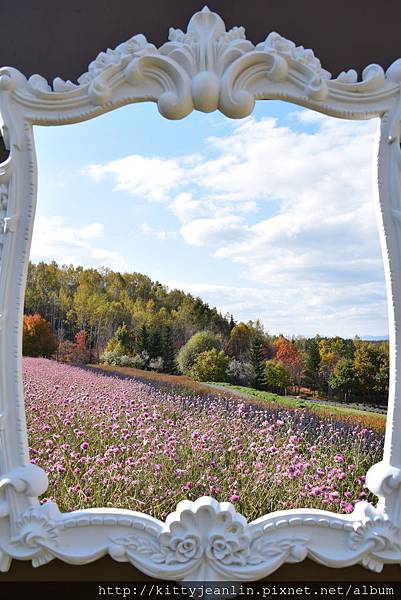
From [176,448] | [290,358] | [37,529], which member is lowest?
[37,529]

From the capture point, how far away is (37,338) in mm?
1238

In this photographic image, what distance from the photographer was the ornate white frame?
3.71ft

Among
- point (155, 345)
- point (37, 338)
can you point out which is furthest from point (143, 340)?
point (37, 338)

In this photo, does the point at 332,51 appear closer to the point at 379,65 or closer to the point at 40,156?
the point at 379,65

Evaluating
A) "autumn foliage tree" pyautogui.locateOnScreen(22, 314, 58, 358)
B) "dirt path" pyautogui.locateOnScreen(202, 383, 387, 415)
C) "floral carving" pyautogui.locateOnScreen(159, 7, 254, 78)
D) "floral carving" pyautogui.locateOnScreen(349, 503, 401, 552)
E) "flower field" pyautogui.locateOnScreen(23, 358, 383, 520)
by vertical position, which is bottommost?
"floral carving" pyautogui.locateOnScreen(349, 503, 401, 552)

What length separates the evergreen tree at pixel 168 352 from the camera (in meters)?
1.22

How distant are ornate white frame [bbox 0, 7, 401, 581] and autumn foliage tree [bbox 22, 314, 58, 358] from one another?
0.14ft

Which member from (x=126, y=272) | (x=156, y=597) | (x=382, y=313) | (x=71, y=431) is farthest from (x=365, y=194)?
(x=156, y=597)

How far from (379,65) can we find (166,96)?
0.57m

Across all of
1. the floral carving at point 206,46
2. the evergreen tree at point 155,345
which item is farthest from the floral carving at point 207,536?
the floral carving at point 206,46

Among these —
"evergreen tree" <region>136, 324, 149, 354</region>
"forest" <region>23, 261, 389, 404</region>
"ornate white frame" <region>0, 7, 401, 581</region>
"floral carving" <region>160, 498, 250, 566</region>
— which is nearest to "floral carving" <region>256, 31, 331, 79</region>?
"ornate white frame" <region>0, 7, 401, 581</region>

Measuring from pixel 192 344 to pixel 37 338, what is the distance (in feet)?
1.31

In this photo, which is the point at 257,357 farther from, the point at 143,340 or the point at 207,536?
the point at 207,536

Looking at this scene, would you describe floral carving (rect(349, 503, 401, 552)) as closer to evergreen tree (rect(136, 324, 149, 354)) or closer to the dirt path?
the dirt path
